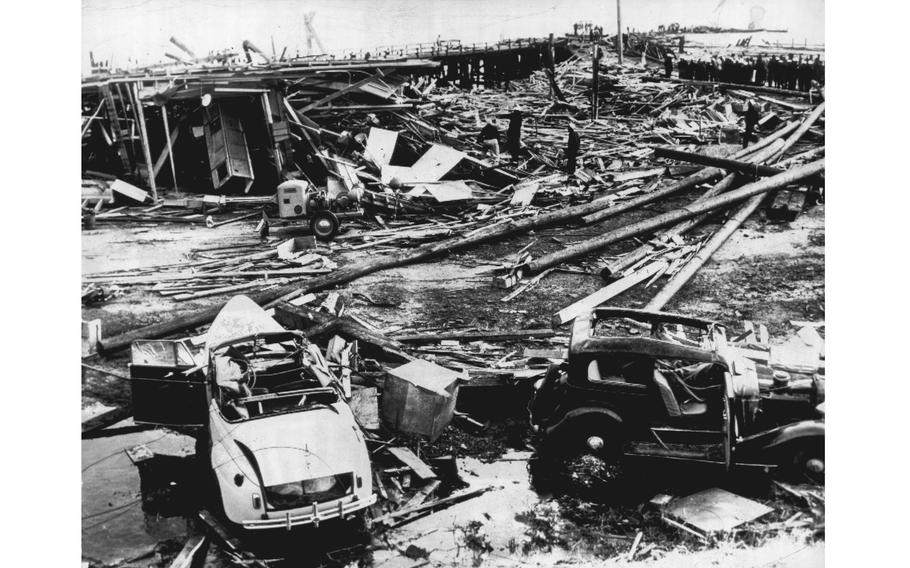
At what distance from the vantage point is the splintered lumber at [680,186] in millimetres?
10445

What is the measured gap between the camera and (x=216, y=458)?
6.40m

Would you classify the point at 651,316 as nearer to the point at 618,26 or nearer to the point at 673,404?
the point at 673,404

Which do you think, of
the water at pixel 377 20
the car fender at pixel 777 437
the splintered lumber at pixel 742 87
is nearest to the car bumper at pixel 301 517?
the car fender at pixel 777 437

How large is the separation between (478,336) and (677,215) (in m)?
3.54

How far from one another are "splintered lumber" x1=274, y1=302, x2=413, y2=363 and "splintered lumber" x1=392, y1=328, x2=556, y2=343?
264 mm

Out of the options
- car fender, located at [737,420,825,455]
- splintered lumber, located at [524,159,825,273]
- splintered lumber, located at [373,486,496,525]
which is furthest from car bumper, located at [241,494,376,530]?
splintered lumber, located at [524,159,825,273]

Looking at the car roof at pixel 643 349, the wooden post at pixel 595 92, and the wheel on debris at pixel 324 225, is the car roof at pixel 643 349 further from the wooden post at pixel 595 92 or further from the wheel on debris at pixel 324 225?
the wheel on debris at pixel 324 225

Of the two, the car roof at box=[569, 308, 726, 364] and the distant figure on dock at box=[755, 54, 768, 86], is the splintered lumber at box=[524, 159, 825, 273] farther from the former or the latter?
the car roof at box=[569, 308, 726, 364]

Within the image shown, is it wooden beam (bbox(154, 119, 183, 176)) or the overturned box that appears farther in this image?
wooden beam (bbox(154, 119, 183, 176))

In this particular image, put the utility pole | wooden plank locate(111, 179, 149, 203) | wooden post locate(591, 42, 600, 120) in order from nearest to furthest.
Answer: the utility pole, wooden plank locate(111, 179, 149, 203), wooden post locate(591, 42, 600, 120)

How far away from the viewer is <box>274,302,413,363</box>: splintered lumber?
8445mm

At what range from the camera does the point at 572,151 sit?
10.6m
